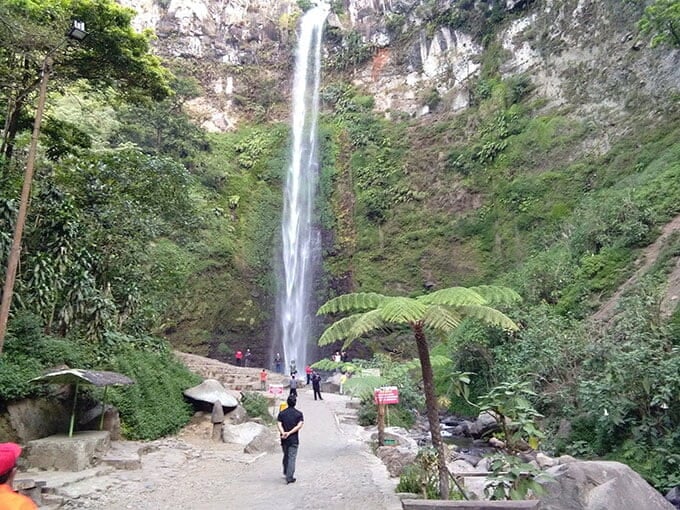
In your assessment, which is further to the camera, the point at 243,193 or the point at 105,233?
the point at 243,193

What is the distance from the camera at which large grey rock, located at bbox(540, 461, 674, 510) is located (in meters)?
5.25

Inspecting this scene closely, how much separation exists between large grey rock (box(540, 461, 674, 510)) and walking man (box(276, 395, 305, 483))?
306 cm

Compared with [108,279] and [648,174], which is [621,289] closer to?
[648,174]

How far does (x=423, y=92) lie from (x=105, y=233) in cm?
2740

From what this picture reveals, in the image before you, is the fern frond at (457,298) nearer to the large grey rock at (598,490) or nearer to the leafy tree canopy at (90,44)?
the large grey rock at (598,490)

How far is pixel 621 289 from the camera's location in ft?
49.4

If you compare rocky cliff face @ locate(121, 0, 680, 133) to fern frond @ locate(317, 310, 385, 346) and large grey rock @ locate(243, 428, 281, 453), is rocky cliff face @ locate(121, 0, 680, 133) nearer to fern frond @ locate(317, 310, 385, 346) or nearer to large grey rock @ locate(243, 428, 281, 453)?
large grey rock @ locate(243, 428, 281, 453)

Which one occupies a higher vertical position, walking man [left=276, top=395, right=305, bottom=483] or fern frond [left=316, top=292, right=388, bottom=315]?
fern frond [left=316, top=292, right=388, bottom=315]

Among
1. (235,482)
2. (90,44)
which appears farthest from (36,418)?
(90,44)

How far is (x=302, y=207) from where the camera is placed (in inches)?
1319

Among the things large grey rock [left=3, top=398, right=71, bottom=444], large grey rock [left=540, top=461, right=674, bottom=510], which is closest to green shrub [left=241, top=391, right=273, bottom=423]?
large grey rock [left=3, top=398, right=71, bottom=444]

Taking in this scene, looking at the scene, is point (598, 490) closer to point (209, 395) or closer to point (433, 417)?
point (433, 417)

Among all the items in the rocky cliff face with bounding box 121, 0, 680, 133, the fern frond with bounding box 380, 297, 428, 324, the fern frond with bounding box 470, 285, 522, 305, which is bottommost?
the fern frond with bounding box 380, 297, 428, 324

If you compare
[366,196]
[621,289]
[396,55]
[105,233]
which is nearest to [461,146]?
[366,196]
